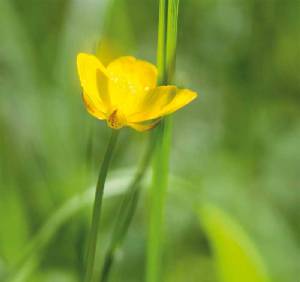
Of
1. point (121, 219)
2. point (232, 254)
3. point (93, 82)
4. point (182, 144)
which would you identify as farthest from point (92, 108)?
point (182, 144)

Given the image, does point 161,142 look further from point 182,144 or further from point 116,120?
point 182,144

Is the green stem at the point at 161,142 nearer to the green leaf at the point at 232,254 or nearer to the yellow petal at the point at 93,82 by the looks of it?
the yellow petal at the point at 93,82

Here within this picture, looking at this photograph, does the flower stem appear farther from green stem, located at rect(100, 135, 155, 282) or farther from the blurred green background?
the blurred green background

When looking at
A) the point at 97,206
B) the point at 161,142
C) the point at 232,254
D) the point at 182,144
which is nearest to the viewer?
the point at 97,206

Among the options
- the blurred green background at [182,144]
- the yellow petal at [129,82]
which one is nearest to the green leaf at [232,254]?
the blurred green background at [182,144]

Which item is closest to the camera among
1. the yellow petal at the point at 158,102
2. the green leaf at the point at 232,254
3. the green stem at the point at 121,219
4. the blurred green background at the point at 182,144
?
the yellow petal at the point at 158,102

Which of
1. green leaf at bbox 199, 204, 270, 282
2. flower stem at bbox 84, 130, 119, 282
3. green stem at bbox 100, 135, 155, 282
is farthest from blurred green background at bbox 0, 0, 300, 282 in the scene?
flower stem at bbox 84, 130, 119, 282
